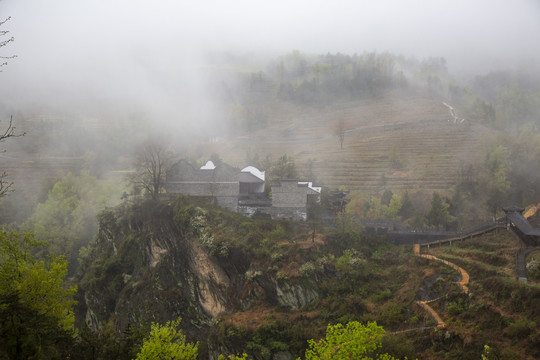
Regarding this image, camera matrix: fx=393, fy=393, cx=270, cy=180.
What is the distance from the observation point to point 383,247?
3456 centimetres

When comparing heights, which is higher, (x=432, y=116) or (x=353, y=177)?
(x=432, y=116)

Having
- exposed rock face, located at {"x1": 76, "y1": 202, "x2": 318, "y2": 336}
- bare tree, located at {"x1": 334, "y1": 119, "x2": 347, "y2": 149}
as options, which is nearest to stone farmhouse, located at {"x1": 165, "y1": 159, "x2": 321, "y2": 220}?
exposed rock face, located at {"x1": 76, "y1": 202, "x2": 318, "y2": 336}

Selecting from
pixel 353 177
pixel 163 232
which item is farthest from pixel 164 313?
pixel 353 177

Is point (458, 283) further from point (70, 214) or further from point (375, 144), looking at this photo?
point (70, 214)

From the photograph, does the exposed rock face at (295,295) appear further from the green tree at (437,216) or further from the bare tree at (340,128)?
the bare tree at (340,128)

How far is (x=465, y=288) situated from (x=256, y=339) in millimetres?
13316

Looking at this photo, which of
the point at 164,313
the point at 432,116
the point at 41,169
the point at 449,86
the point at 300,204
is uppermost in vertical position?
the point at 449,86

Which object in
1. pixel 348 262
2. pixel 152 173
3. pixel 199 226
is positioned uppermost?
pixel 152 173

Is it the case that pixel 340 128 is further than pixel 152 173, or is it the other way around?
pixel 340 128

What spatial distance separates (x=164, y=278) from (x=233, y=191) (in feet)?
34.4

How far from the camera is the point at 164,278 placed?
34094 mm

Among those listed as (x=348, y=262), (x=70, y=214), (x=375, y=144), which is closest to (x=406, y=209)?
(x=348, y=262)

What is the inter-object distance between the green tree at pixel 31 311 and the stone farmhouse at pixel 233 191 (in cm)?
1908

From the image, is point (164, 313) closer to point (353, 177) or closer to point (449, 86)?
point (353, 177)
